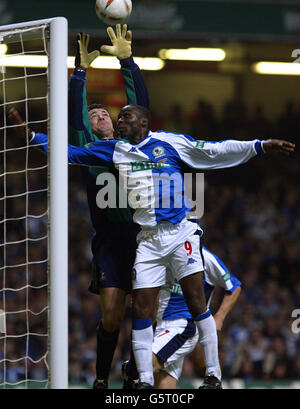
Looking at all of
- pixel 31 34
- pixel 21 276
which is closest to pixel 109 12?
pixel 31 34

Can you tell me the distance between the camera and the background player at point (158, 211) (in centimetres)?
527

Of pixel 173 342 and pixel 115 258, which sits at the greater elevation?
pixel 115 258

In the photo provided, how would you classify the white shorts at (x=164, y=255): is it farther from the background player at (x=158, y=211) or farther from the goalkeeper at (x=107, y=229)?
the goalkeeper at (x=107, y=229)

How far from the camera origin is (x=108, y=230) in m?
5.96

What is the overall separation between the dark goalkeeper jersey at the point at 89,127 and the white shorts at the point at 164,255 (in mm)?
537

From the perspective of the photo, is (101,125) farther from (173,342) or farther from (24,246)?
(24,246)

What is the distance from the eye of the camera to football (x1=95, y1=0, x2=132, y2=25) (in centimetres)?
579

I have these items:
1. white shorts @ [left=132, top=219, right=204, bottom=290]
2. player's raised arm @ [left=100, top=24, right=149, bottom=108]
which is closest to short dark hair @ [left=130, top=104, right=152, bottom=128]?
player's raised arm @ [left=100, top=24, right=149, bottom=108]

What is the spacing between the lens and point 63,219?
16.4 feet

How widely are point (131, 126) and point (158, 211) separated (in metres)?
0.59

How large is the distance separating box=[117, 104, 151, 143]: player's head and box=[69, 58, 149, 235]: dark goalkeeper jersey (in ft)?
1.18

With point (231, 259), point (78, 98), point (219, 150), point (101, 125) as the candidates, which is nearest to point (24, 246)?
point (231, 259)

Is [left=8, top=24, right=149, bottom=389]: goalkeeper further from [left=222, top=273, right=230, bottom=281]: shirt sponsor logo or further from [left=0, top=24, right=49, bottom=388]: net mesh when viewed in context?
[left=0, top=24, right=49, bottom=388]: net mesh
